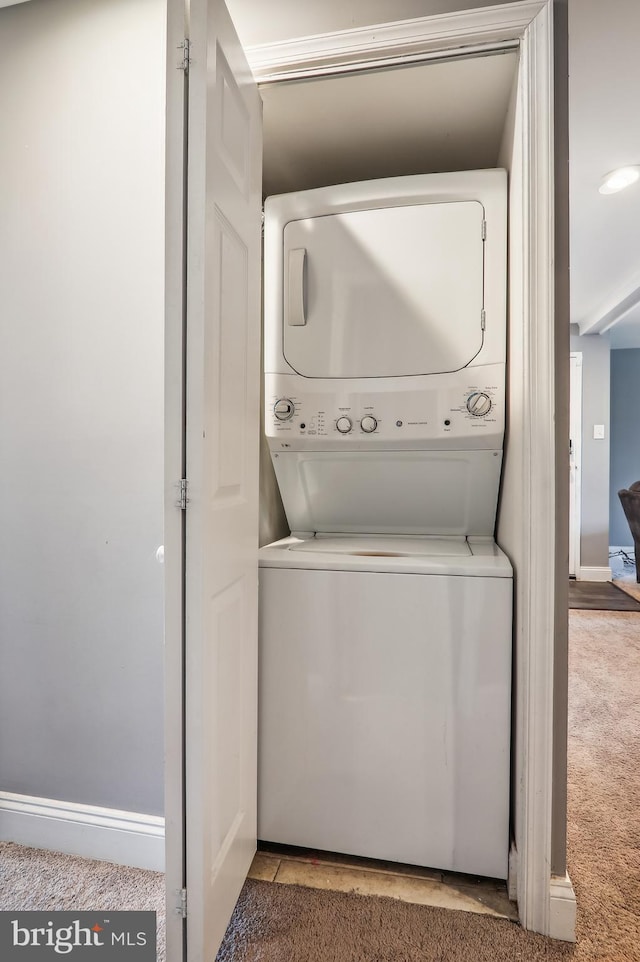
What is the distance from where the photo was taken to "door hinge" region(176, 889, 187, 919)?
100cm

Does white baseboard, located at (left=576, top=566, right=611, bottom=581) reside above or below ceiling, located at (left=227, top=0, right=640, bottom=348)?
below

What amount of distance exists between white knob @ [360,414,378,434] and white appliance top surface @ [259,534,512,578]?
363 millimetres

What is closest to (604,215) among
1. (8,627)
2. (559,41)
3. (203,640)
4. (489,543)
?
(559,41)

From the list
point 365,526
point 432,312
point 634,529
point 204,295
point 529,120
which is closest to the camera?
point 204,295

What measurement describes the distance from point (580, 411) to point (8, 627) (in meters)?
5.07

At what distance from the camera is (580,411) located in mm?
5094

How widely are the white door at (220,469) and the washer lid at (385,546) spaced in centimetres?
31

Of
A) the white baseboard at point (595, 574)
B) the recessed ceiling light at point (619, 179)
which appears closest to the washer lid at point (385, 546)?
the recessed ceiling light at point (619, 179)

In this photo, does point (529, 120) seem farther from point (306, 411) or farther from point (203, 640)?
point (203, 640)

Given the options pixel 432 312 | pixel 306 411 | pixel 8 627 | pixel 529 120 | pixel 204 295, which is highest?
pixel 529 120

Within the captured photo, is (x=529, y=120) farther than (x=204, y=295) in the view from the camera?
Yes

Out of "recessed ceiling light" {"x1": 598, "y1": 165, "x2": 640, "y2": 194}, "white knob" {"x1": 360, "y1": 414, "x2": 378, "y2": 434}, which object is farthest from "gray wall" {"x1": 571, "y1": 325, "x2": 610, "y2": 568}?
"white knob" {"x1": 360, "y1": 414, "x2": 378, "y2": 434}

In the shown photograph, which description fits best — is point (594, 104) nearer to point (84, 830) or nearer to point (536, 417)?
point (536, 417)

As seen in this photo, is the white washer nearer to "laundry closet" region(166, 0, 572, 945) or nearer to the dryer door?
"laundry closet" region(166, 0, 572, 945)
